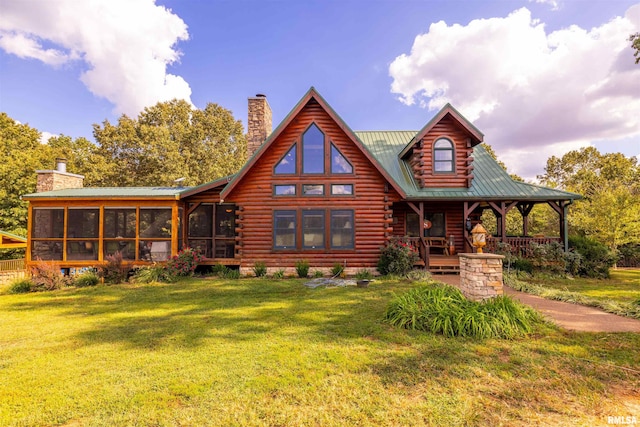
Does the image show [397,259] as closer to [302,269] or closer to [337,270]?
[337,270]

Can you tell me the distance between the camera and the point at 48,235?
43.0 ft

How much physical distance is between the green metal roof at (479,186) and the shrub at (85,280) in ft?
45.6

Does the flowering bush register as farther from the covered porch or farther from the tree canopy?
the tree canopy

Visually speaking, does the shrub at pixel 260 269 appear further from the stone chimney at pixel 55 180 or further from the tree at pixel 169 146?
the tree at pixel 169 146

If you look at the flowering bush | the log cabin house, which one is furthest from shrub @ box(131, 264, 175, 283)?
the log cabin house

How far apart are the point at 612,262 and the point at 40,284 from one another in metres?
23.7

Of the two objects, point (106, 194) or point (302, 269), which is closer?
point (302, 269)

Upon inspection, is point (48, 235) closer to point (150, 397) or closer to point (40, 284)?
point (40, 284)

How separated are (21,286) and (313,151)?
495 inches

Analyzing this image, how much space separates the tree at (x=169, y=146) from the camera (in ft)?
87.1

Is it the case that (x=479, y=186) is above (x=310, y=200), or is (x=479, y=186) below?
above

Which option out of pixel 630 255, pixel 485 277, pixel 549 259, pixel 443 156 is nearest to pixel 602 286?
pixel 549 259

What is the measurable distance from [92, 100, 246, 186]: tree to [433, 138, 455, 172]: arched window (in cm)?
2166

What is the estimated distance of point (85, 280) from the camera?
11.4 meters
